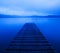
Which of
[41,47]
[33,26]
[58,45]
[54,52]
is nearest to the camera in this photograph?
[54,52]

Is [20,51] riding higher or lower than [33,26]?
lower

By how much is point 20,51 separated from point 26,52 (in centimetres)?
9

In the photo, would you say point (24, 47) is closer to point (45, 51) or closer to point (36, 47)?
point (36, 47)

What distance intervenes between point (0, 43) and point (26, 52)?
0.68 meters

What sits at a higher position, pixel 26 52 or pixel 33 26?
pixel 33 26

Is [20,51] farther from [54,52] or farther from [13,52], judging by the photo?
[54,52]

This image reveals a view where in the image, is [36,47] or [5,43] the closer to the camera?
[36,47]

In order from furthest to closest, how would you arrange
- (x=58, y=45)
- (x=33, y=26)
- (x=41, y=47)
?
(x=33, y=26) → (x=58, y=45) → (x=41, y=47)

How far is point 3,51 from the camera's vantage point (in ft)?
6.70

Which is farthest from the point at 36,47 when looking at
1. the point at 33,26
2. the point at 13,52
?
the point at 33,26

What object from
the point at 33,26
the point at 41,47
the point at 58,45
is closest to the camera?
the point at 41,47

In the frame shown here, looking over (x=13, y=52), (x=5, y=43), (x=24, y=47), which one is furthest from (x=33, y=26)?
(x=13, y=52)

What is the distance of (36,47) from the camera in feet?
7.22

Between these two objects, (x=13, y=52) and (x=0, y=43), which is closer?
(x=13, y=52)
